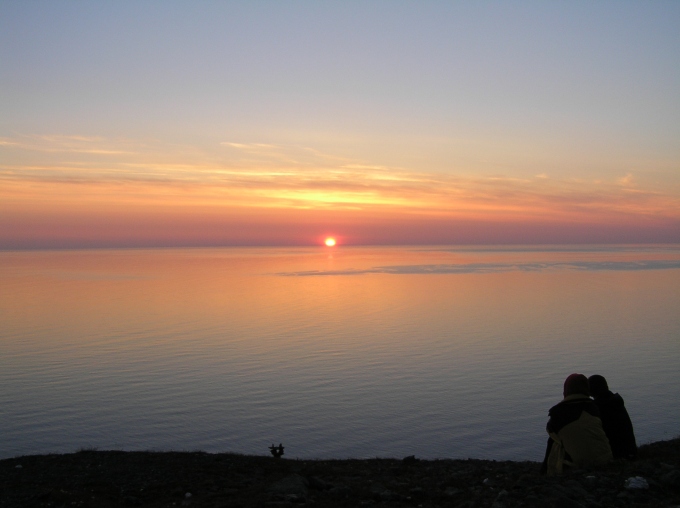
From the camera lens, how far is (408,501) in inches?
362

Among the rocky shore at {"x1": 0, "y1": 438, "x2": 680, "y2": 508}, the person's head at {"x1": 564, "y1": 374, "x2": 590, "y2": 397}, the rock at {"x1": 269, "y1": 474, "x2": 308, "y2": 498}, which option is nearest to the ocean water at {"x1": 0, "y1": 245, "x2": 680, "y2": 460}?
the rocky shore at {"x1": 0, "y1": 438, "x2": 680, "y2": 508}

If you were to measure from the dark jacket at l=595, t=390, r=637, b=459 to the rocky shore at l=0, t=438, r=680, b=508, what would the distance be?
269mm

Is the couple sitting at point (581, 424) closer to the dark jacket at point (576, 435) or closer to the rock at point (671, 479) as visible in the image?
the dark jacket at point (576, 435)

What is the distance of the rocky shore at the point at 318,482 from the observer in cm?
823

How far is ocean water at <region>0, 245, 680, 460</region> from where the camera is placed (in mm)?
16875

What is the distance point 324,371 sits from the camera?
24.8m

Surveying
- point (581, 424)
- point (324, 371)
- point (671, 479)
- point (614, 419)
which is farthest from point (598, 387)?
point (324, 371)

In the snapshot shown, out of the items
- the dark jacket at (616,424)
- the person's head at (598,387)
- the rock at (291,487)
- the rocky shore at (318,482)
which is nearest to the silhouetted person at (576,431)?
the rocky shore at (318,482)

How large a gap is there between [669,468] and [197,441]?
11.5 meters

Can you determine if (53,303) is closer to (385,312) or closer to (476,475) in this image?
(385,312)

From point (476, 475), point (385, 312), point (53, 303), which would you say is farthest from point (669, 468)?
point (53, 303)

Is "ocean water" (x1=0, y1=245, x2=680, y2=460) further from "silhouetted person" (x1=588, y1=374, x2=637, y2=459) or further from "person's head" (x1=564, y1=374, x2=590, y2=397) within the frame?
"person's head" (x1=564, y1=374, x2=590, y2=397)

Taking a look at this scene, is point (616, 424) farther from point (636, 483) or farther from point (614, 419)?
point (636, 483)

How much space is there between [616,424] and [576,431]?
118 centimetres
